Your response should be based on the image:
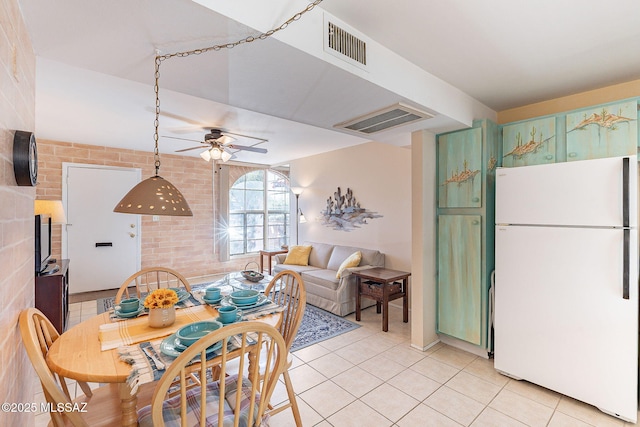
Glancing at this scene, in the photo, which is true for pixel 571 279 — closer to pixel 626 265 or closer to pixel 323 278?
pixel 626 265

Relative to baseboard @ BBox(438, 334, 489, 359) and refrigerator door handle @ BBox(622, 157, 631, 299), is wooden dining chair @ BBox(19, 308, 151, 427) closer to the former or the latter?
baseboard @ BBox(438, 334, 489, 359)

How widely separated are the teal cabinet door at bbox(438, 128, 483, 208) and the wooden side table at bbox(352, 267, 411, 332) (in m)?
1.07

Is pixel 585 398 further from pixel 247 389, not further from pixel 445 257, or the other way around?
pixel 247 389

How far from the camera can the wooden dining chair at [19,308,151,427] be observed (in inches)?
42.0

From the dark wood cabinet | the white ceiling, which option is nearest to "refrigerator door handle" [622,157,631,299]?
the white ceiling

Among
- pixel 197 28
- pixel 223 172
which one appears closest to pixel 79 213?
pixel 223 172

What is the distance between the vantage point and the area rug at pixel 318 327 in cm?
303

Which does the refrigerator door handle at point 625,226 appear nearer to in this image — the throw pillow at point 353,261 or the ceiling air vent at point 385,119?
the ceiling air vent at point 385,119

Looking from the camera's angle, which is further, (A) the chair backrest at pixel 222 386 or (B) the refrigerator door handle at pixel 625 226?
(B) the refrigerator door handle at pixel 625 226

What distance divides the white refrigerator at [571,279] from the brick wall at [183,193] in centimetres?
489

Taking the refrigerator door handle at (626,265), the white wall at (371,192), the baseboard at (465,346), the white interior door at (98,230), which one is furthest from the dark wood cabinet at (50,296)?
the refrigerator door handle at (626,265)

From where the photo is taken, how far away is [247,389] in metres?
1.40

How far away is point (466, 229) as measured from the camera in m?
2.68

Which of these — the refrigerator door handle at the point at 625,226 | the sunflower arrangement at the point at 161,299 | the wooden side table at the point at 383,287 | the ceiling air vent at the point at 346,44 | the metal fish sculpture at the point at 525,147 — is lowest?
the wooden side table at the point at 383,287
